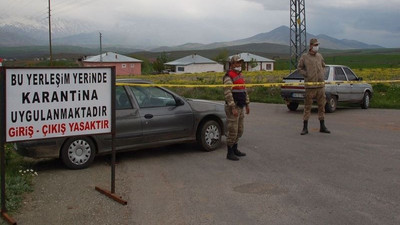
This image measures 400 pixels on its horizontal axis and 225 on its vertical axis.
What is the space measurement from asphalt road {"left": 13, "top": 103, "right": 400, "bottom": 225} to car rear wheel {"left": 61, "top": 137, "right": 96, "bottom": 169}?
0.48 feet

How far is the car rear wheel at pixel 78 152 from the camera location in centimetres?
782

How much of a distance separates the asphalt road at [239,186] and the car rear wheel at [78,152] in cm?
15

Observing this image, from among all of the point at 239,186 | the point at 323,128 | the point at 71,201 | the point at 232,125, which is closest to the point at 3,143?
the point at 71,201

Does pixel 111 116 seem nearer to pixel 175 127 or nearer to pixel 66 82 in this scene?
pixel 66 82

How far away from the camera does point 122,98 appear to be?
8500 mm

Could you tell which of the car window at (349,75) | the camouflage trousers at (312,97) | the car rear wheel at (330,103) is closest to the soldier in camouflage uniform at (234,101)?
the camouflage trousers at (312,97)

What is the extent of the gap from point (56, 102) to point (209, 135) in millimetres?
3932

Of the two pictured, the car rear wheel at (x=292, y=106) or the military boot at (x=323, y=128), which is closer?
the military boot at (x=323, y=128)

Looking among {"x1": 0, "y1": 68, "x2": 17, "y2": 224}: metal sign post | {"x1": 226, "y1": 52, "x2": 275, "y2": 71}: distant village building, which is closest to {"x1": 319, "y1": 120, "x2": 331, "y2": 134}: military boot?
{"x1": 0, "y1": 68, "x2": 17, "y2": 224}: metal sign post

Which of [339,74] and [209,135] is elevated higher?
[339,74]

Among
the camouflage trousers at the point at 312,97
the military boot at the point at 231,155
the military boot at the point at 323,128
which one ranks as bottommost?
the military boot at the point at 231,155

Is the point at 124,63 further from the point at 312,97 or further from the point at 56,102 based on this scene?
the point at 56,102

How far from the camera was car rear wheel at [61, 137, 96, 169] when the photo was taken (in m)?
7.82

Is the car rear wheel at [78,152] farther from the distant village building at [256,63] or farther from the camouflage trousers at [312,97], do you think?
the distant village building at [256,63]
